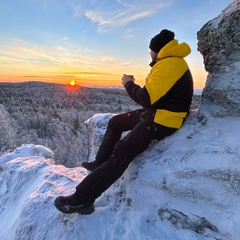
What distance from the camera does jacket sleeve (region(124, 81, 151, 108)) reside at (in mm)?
3011

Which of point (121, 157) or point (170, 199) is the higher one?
point (121, 157)

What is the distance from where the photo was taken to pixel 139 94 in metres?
3.06

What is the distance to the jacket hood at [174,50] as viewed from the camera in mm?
3113

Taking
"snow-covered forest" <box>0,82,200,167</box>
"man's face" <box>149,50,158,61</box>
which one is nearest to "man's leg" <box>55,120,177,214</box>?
"man's face" <box>149,50,158,61</box>

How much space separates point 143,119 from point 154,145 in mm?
413

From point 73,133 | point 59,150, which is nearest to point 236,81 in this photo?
point 59,150

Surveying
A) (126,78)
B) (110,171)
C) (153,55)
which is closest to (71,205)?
(110,171)

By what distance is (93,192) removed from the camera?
309cm

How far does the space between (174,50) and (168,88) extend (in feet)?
1.66

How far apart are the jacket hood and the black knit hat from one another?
0.38ft

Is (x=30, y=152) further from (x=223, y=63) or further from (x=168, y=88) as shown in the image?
(x=223, y=63)

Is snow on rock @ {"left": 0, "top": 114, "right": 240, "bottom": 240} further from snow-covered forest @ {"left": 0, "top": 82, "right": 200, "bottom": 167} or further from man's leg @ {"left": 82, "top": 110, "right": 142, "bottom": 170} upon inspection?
snow-covered forest @ {"left": 0, "top": 82, "right": 200, "bottom": 167}

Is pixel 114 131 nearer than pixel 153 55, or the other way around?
pixel 153 55

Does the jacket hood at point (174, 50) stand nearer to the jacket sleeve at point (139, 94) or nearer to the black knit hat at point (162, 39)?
the black knit hat at point (162, 39)
